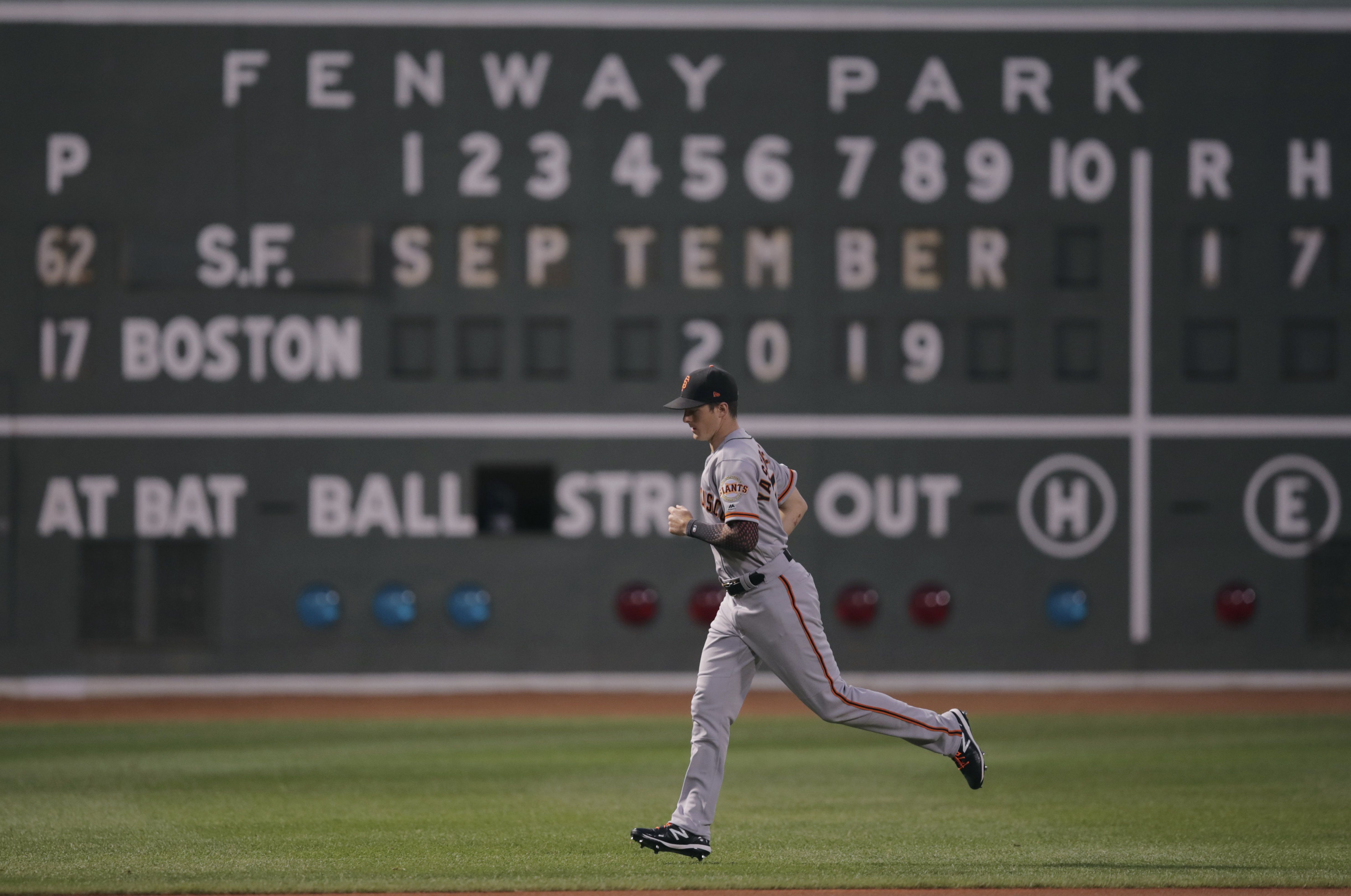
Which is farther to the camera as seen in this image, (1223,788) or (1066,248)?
(1066,248)

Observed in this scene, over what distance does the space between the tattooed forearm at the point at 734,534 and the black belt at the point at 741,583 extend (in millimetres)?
158

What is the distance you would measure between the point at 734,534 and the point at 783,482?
459 millimetres

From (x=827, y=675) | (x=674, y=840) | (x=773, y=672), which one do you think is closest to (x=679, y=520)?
(x=773, y=672)

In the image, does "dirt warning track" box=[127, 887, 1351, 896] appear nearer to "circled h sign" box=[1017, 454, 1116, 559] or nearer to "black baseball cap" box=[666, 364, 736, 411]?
"black baseball cap" box=[666, 364, 736, 411]

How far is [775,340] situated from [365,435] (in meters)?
3.42

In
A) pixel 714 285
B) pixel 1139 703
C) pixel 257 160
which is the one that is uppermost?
pixel 257 160

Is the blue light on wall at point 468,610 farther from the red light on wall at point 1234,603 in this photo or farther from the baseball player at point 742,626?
the baseball player at point 742,626

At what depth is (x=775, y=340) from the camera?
13914 mm

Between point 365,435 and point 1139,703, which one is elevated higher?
point 365,435

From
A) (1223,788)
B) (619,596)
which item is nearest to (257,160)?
(619,596)

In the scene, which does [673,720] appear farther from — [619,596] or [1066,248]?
[1066,248]

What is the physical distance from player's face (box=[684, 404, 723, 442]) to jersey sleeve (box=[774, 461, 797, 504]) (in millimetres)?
268

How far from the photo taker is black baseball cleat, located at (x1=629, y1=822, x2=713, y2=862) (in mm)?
6059

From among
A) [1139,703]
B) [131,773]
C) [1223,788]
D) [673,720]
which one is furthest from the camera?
[1139,703]
